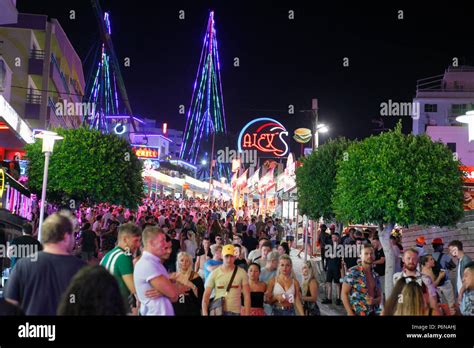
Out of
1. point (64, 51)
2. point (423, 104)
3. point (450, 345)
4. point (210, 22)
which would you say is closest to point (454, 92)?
point (423, 104)

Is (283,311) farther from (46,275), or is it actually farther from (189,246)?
(189,246)

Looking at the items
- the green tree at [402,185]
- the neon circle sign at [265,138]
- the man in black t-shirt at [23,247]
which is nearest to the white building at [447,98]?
the neon circle sign at [265,138]

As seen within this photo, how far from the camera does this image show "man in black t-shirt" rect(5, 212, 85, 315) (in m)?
5.35

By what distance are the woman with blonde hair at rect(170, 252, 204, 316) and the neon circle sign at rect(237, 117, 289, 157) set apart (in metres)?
26.9

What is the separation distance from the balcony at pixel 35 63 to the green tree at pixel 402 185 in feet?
89.5

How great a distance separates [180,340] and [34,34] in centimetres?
3742

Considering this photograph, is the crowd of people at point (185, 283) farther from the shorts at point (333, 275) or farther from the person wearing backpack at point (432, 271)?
the shorts at point (333, 275)

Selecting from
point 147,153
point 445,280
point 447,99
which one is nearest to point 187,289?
point 445,280

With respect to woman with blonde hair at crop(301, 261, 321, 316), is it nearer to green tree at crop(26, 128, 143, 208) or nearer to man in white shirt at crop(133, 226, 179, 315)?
man in white shirt at crop(133, 226, 179, 315)

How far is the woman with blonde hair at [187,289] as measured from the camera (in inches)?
328

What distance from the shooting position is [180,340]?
7055 mm

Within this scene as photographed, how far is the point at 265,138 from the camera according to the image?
36.4 m

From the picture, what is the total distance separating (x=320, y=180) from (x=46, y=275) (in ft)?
67.0

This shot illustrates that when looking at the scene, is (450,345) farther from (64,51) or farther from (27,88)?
(64,51)
